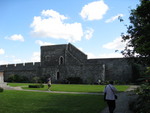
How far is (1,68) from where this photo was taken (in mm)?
47125

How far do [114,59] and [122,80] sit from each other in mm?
4113

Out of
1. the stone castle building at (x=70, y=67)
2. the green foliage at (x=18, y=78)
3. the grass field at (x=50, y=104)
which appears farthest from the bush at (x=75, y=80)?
the grass field at (x=50, y=104)

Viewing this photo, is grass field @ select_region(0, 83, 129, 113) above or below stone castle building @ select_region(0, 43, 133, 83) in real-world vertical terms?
below

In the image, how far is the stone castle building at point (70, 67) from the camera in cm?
3559

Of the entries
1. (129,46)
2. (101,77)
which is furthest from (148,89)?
(101,77)

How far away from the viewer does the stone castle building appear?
3559 centimetres

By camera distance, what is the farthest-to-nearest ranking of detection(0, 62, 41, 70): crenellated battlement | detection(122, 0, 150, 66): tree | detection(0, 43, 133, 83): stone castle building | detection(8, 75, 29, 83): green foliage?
1. detection(0, 62, 41, 70): crenellated battlement
2. detection(8, 75, 29, 83): green foliage
3. detection(0, 43, 133, 83): stone castle building
4. detection(122, 0, 150, 66): tree

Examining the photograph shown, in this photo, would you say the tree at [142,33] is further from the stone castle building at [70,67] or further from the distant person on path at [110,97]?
the stone castle building at [70,67]

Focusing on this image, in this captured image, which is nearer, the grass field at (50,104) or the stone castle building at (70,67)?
the grass field at (50,104)

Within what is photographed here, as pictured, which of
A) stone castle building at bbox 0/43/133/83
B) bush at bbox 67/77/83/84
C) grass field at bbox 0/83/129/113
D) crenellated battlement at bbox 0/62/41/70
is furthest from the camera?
crenellated battlement at bbox 0/62/41/70

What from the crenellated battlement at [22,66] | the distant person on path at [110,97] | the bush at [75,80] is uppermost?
the crenellated battlement at [22,66]

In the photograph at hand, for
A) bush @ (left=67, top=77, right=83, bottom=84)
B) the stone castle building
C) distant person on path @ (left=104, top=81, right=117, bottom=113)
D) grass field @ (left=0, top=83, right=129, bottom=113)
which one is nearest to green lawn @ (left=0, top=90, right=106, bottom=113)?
grass field @ (left=0, top=83, right=129, bottom=113)

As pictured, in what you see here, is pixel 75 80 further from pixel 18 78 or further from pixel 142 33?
pixel 142 33

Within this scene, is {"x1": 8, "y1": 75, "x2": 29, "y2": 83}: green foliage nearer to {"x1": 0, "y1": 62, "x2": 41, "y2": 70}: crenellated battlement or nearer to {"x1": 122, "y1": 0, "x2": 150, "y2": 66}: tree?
{"x1": 0, "y1": 62, "x2": 41, "y2": 70}: crenellated battlement
